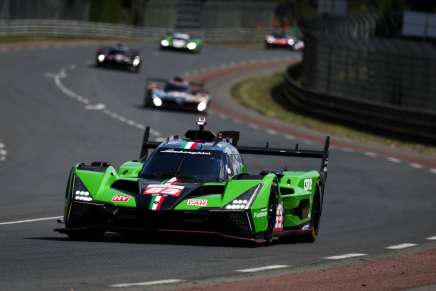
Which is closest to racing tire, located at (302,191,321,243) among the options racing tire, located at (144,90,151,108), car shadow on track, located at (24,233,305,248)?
car shadow on track, located at (24,233,305,248)

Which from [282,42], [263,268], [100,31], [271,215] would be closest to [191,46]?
[100,31]

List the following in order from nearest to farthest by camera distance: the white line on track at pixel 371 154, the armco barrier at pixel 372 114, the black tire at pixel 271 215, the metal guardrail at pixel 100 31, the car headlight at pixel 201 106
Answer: the black tire at pixel 271 215
the white line on track at pixel 371 154
the armco barrier at pixel 372 114
the car headlight at pixel 201 106
the metal guardrail at pixel 100 31

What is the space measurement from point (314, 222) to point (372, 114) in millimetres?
22727

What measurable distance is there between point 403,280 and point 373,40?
1140 inches

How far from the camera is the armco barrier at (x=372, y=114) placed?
3588 centimetres

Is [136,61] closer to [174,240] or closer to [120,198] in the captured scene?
[174,240]

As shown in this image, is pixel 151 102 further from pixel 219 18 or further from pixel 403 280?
pixel 219 18

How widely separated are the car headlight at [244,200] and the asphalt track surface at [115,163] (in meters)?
0.44

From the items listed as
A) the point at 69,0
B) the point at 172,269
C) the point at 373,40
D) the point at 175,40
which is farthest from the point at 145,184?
the point at 69,0

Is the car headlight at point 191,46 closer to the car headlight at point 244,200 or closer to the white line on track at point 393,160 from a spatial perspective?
the white line on track at point 393,160

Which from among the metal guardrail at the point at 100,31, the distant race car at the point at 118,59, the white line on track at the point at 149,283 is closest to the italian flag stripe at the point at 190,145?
the white line on track at the point at 149,283

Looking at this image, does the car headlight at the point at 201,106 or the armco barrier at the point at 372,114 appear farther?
the car headlight at the point at 201,106

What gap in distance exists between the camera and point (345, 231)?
17.6 m

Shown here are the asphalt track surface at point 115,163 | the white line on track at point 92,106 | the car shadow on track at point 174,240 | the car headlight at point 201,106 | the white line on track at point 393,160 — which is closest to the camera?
the asphalt track surface at point 115,163
